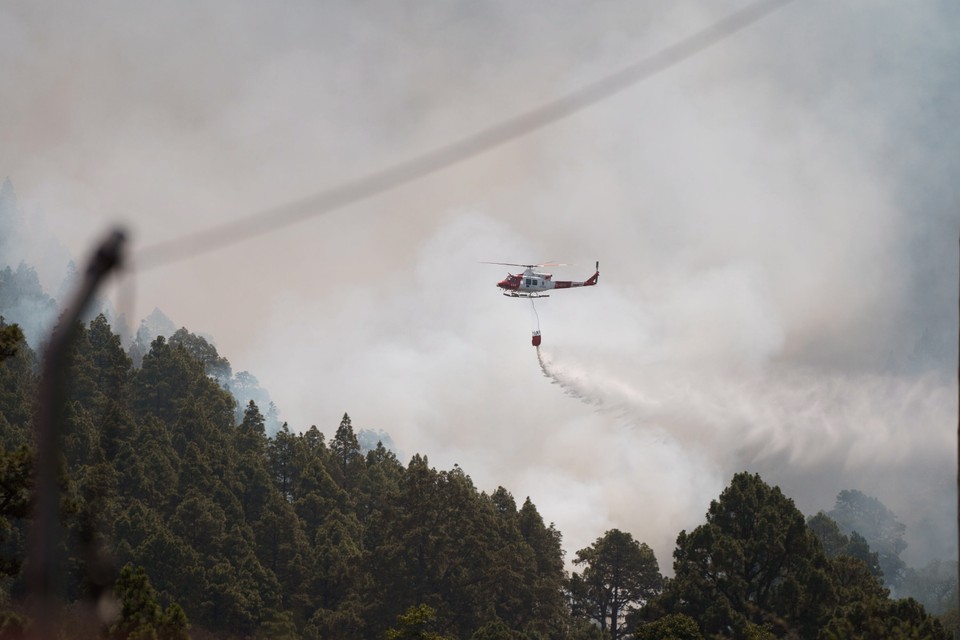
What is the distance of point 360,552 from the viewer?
109 meters

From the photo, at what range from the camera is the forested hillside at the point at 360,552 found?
284 ft

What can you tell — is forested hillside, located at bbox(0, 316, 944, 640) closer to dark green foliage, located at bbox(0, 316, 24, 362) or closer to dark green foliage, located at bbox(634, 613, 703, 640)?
dark green foliage, located at bbox(634, 613, 703, 640)

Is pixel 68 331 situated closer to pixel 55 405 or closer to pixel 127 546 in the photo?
pixel 55 405

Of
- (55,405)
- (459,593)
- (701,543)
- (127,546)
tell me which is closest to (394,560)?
(459,593)

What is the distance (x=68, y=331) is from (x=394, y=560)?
93.4 meters

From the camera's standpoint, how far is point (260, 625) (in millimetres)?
97938

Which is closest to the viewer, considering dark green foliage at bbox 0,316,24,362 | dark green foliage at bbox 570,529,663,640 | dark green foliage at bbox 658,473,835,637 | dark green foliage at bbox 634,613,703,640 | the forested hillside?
dark green foliage at bbox 0,316,24,362

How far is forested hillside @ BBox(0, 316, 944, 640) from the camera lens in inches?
3413

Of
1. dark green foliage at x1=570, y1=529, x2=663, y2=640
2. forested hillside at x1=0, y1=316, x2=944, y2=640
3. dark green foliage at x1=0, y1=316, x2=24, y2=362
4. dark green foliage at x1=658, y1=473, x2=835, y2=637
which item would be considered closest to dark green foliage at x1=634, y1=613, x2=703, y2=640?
forested hillside at x1=0, y1=316, x2=944, y2=640

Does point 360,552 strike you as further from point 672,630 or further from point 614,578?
point 672,630

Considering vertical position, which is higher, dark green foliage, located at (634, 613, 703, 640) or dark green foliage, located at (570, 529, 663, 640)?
dark green foliage, located at (570, 529, 663, 640)

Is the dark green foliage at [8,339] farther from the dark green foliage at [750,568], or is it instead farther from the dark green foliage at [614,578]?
the dark green foliage at [614,578]

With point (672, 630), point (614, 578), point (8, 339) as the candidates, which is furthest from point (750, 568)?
point (8, 339)

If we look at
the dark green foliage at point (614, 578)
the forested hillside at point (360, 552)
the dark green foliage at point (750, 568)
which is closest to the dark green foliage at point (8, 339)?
the forested hillside at point (360, 552)
